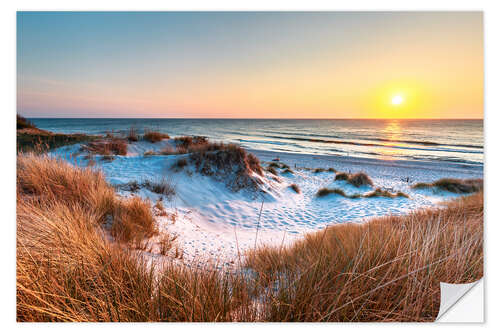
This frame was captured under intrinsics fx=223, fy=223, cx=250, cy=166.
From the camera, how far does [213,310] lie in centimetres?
136

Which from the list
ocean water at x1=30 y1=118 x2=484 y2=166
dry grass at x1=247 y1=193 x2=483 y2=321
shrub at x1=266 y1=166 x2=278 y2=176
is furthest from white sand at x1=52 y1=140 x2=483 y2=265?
dry grass at x1=247 y1=193 x2=483 y2=321

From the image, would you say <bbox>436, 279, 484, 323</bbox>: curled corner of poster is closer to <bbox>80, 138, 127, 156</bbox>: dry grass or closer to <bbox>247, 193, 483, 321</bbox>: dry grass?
<bbox>247, 193, 483, 321</bbox>: dry grass

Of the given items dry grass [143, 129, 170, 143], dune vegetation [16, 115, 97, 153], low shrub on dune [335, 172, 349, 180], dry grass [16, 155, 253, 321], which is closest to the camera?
dry grass [16, 155, 253, 321]

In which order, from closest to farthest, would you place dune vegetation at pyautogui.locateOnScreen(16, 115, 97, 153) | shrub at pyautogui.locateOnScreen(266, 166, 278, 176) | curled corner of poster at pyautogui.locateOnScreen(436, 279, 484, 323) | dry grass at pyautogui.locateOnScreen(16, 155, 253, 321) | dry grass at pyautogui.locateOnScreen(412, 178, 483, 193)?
1. dry grass at pyautogui.locateOnScreen(16, 155, 253, 321)
2. curled corner of poster at pyautogui.locateOnScreen(436, 279, 484, 323)
3. dune vegetation at pyautogui.locateOnScreen(16, 115, 97, 153)
4. dry grass at pyautogui.locateOnScreen(412, 178, 483, 193)
5. shrub at pyautogui.locateOnScreen(266, 166, 278, 176)

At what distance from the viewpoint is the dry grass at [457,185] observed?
7.73 ft

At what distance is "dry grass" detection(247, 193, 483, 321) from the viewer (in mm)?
1343

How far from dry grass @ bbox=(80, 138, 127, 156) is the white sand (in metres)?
0.28

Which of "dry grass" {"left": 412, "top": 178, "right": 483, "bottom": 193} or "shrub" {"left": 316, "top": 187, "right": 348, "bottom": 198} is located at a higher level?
"dry grass" {"left": 412, "top": 178, "right": 483, "bottom": 193}

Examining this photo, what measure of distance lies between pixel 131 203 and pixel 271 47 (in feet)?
7.51

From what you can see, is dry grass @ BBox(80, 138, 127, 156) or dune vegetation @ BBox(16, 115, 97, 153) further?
dry grass @ BBox(80, 138, 127, 156)

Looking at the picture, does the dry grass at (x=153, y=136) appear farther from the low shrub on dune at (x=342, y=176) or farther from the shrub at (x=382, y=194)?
the shrub at (x=382, y=194)

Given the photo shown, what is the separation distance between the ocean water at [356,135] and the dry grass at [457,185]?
0.87 ft

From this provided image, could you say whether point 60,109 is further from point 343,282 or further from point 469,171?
point 469,171

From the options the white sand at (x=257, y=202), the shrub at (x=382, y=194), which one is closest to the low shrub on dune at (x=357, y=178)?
the white sand at (x=257, y=202)
